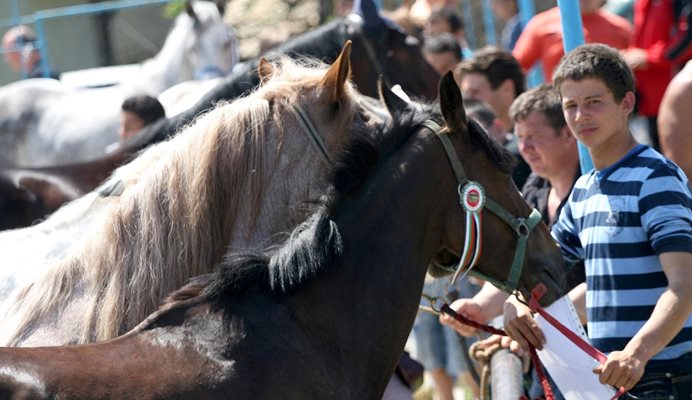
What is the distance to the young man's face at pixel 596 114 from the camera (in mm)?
3994

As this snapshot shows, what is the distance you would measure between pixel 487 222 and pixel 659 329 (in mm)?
650

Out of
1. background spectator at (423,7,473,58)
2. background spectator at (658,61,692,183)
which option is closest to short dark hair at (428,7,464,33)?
background spectator at (423,7,473,58)

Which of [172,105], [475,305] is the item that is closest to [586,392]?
[475,305]

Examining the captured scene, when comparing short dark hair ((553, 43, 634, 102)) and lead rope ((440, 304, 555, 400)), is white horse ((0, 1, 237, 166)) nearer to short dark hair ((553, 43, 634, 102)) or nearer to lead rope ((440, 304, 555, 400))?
lead rope ((440, 304, 555, 400))

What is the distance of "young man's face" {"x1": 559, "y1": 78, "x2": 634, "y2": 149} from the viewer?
3.99 metres

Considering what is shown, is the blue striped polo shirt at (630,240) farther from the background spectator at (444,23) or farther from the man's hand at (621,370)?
the background spectator at (444,23)

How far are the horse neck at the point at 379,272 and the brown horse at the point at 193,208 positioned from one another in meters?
0.29

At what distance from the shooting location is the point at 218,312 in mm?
3293

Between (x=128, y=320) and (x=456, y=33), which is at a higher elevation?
(x=128, y=320)

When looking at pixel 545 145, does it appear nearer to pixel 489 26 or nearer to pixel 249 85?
pixel 249 85

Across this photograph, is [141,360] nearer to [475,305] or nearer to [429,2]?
[475,305]

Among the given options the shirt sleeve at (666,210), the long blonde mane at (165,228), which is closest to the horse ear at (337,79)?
the long blonde mane at (165,228)

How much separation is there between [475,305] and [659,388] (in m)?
0.80

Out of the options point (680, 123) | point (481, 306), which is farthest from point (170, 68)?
point (481, 306)
